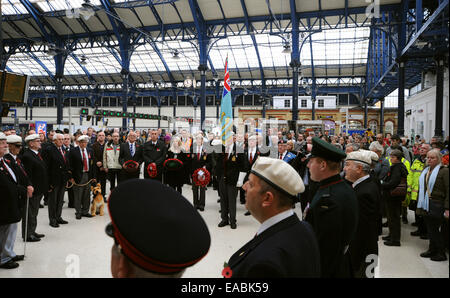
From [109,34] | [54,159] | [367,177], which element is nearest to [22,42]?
[109,34]

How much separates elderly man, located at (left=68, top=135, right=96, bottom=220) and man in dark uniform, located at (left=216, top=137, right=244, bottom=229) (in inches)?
110

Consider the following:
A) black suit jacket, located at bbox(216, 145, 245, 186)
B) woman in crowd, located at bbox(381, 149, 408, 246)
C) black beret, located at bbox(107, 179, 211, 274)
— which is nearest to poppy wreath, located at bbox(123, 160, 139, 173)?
black suit jacket, located at bbox(216, 145, 245, 186)

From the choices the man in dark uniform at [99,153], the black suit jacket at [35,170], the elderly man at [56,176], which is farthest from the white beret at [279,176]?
the man in dark uniform at [99,153]

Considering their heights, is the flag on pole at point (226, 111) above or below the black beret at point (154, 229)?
above

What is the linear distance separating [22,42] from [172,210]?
29.6 m

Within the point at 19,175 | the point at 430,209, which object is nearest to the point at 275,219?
the point at 430,209

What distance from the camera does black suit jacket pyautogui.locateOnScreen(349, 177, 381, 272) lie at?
2.52m

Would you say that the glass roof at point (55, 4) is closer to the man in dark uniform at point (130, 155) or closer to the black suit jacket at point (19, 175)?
the man in dark uniform at point (130, 155)

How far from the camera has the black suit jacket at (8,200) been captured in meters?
3.57

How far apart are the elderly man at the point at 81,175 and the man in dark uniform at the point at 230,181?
9.21 feet

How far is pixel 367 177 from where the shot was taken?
2770 mm

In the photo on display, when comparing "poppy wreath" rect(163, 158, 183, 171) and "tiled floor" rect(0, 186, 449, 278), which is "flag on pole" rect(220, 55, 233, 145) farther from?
"poppy wreath" rect(163, 158, 183, 171)

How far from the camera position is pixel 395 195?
16.6 ft
